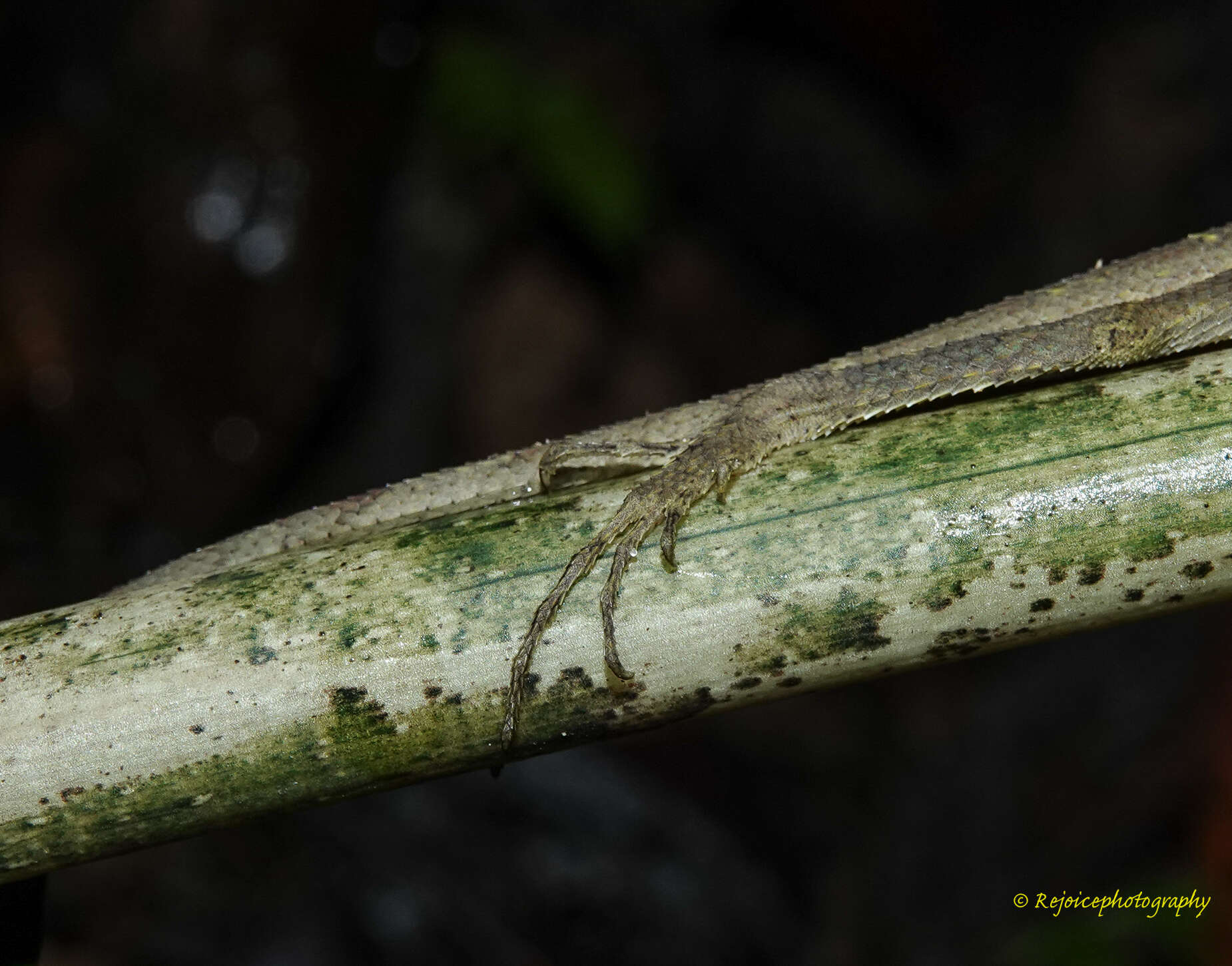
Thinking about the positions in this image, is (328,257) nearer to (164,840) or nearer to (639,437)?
(639,437)

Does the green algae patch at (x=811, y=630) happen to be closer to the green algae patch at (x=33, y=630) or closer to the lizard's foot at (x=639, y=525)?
the lizard's foot at (x=639, y=525)

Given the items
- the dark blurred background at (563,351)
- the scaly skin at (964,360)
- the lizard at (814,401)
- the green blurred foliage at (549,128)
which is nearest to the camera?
the scaly skin at (964,360)

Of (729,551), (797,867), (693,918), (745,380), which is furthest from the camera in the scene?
(745,380)

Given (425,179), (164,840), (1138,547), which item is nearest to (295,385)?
(425,179)

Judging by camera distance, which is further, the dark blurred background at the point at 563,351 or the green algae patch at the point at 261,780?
the dark blurred background at the point at 563,351

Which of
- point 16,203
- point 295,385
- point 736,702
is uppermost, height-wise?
point 16,203

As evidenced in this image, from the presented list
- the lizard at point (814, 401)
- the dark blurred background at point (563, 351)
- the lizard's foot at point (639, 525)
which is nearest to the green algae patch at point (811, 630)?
the lizard's foot at point (639, 525)

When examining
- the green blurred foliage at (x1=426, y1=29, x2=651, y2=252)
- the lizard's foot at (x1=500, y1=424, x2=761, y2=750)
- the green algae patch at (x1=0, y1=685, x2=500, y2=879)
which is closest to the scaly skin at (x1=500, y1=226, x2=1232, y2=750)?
the lizard's foot at (x1=500, y1=424, x2=761, y2=750)

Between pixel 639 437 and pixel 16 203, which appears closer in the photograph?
pixel 639 437
